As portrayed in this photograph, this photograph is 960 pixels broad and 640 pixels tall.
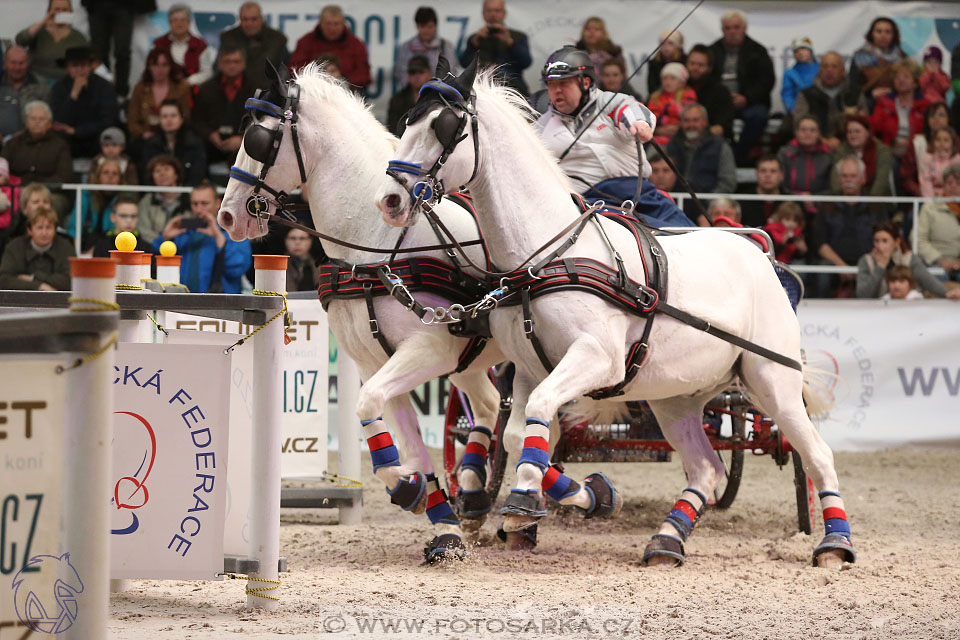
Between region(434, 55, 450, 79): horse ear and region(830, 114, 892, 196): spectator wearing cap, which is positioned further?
region(830, 114, 892, 196): spectator wearing cap

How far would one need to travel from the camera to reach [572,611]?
4410mm

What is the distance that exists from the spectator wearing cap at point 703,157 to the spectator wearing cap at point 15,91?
6.23 m

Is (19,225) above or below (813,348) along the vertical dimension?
above

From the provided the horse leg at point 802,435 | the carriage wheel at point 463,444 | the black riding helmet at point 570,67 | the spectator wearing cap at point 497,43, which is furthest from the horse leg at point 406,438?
the spectator wearing cap at point 497,43

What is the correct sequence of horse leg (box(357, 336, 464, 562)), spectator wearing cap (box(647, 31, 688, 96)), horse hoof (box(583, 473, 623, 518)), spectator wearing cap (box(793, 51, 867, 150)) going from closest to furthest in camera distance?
horse leg (box(357, 336, 464, 562)) < horse hoof (box(583, 473, 623, 518)) < spectator wearing cap (box(647, 31, 688, 96)) < spectator wearing cap (box(793, 51, 867, 150))

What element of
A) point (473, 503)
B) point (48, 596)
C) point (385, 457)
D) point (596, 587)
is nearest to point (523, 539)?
point (473, 503)

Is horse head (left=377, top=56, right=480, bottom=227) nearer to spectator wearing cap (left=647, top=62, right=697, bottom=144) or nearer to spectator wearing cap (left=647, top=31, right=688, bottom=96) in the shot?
spectator wearing cap (left=647, top=62, right=697, bottom=144)

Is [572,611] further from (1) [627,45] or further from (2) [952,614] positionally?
(1) [627,45]

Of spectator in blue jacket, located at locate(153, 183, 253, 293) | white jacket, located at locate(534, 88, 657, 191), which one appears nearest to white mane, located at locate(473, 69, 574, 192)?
white jacket, located at locate(534, 88, 657, 191)

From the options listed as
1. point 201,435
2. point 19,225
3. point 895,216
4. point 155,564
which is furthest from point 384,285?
point 895,216

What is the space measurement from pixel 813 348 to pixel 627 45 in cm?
427

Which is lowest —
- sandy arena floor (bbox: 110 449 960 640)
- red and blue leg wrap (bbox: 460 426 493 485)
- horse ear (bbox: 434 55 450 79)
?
sandy arena floor (bbox: 110 449 960 640)

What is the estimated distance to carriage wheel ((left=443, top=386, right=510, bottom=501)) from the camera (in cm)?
625

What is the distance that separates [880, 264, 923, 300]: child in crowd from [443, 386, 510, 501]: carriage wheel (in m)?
4.61
